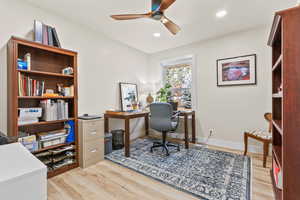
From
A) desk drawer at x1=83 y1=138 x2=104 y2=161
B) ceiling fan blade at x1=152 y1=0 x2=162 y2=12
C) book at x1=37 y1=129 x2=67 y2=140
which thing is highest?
ceiling fan blade at x1=152 y1=0 x2=162 y2=12

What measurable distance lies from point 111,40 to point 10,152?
2.75 meters

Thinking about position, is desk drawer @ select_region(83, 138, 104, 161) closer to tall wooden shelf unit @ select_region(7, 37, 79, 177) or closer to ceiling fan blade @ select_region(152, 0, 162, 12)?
tall wooden shelf unit @ select_region(7, 37, 79, 177)

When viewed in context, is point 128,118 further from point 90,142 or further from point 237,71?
point 237,71

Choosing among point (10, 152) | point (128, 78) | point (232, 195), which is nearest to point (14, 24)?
point (10, 152)

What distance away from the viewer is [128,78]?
3.50 m

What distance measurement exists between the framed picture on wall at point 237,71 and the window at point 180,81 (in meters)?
0.76

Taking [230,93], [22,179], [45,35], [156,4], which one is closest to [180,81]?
[230,93]

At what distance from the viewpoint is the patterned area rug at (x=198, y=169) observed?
1.58 metres

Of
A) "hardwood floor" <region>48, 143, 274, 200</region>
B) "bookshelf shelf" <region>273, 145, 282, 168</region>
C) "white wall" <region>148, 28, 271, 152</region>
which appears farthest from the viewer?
"white wall" <region>148, 28, 271, 152</region>

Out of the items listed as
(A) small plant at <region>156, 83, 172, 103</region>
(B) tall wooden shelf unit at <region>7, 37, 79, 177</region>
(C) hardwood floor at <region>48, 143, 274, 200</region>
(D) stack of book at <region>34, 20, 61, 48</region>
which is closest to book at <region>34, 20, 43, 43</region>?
(D) stack of book at <region>34, 20, 61, 48</region>

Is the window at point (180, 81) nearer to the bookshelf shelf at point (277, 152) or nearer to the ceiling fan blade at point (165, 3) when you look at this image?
the bookshelf shelf at point (277, 152)

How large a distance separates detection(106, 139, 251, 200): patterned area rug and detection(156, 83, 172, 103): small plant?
1295 millimetres

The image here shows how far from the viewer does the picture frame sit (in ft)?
10.7

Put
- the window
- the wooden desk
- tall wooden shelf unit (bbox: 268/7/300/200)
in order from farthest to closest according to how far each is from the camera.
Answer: the window < the wooden desk < tall wooden shelf unit (bbox: 268/7/300/200)
